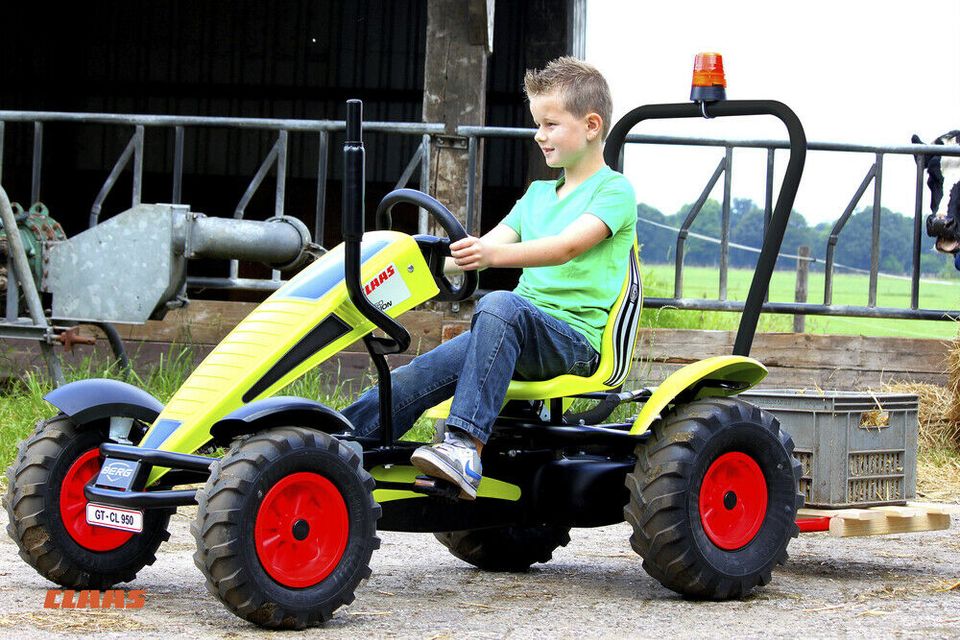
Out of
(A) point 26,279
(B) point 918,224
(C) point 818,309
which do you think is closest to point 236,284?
(A) point 26,279

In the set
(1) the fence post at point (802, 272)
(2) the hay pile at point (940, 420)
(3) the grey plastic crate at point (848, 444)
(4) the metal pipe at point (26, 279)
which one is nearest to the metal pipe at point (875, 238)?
(2) the hay pile at point (940, 420)

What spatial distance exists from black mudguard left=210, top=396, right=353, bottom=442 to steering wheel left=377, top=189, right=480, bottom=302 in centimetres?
52

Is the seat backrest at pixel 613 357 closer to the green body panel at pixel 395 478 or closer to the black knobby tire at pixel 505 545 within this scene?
the green body panel at pixel 395 478

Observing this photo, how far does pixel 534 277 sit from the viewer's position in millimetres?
3625

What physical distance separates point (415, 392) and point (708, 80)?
4.13 feet

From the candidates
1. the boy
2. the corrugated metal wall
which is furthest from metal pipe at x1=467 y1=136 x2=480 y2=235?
the corrugated metal wall

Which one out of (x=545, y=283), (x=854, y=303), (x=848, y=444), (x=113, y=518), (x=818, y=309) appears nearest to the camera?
(x=113, y=518)

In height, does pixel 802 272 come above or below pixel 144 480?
above

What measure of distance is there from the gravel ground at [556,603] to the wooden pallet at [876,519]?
0.14 metres

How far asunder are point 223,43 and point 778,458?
14506 mm

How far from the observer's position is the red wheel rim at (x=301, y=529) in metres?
2.87

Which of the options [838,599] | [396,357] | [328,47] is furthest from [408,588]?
[328,47]

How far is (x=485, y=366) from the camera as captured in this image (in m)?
3.21

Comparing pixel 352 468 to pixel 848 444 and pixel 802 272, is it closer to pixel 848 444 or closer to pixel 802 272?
pixel 848 444
